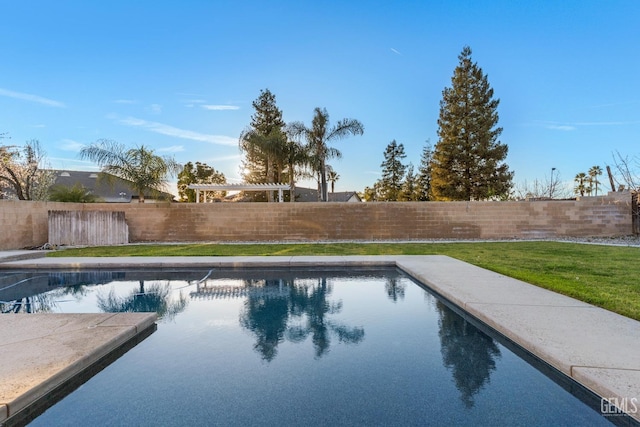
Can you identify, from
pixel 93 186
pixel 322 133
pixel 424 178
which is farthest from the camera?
pixel 424 178

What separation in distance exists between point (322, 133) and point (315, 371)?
50.3 feet

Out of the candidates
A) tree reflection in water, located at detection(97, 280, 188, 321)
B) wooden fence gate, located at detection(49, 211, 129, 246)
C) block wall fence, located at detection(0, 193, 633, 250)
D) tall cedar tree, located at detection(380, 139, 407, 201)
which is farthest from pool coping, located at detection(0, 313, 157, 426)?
tall cedar tree, located at detection(380, 139, 407, 201)

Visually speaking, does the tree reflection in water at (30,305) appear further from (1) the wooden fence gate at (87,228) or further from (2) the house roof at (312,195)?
(2) the house roof at (312,195)

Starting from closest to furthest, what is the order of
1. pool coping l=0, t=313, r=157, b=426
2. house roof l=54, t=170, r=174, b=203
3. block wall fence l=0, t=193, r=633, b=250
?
pool coping l=0, t=313, r=157, b=426, block wall fence l=0, t=193, r=633, b=250, house roof l=54, t=170, r=174, b=203

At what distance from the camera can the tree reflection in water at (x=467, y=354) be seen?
264 cm

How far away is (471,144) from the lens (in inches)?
969

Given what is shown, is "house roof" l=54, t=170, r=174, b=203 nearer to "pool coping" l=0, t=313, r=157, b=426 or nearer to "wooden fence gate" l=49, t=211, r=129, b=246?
"wooden fence gate" l=49, t=211, r=129, b=246

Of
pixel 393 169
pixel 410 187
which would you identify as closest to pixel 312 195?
pixel 393 169

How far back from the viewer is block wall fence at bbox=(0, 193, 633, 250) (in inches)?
525

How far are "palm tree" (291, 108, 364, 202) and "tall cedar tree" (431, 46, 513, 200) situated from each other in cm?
1100

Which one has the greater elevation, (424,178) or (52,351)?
(424,178)

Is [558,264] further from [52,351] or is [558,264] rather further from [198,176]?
[198,176]

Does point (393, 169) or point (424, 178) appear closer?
point (424, 178)

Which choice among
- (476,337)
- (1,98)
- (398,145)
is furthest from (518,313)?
(398,145)
